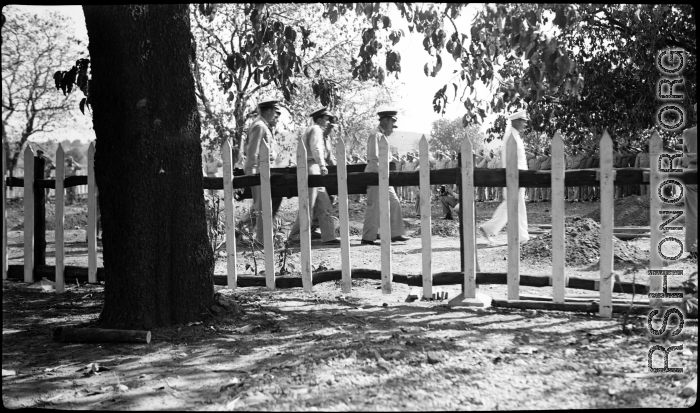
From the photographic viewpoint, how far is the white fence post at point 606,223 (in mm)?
5188

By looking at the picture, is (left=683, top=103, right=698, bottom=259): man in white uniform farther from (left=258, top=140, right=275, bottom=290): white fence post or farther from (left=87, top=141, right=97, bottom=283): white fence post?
(left=87, top=141, right=97, bottom=283): white fence post

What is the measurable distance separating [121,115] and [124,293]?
4.88 feet

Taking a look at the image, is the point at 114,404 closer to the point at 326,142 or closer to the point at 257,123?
the point at 257,123

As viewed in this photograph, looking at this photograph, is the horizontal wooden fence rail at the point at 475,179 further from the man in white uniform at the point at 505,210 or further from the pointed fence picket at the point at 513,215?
the man in white uniform at the point at 505,210

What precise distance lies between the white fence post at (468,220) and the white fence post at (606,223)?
1.13 meters

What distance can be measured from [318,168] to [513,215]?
5.47 m

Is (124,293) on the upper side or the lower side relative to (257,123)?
lower

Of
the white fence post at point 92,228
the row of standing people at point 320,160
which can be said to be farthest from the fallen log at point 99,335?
the row of standing people at point 320,160

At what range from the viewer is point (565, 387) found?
3686mm

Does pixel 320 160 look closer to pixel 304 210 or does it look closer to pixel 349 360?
pixel 304 210

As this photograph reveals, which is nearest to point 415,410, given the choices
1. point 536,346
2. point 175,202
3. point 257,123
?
point 536,346

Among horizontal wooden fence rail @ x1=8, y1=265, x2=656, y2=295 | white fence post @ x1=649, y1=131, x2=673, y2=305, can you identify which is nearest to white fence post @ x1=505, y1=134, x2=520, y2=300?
horizontal wooden fence rail @ x1=8, y1=265, x2=656, y2=295

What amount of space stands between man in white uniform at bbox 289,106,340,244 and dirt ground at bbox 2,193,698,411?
171 inches

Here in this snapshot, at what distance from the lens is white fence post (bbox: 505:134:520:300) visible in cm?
554
